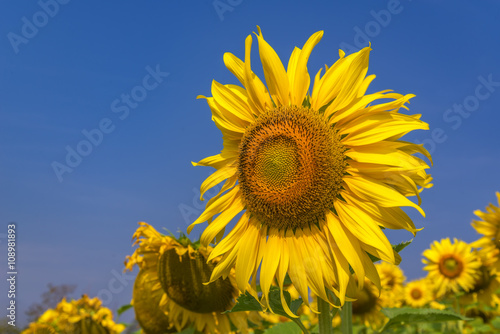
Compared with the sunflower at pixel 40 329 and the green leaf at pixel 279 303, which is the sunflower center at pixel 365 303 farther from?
the green leaf at pixel 279 303

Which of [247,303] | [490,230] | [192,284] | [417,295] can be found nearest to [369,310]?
[417,295]

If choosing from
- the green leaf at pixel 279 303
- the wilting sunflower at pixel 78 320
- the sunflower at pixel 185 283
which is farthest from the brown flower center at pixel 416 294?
the green leaf at pixel 279 303

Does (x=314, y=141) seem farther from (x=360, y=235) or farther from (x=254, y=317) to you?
(x=254, y=317)

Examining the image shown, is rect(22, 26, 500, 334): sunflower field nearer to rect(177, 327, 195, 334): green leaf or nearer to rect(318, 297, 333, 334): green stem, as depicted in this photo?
rect(318, 297, 333, 334): green stem

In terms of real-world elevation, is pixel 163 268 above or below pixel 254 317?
above

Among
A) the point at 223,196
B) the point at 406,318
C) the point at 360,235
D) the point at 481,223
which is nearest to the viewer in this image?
the point at 360,235

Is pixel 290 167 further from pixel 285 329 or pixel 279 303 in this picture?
pixel 285 329

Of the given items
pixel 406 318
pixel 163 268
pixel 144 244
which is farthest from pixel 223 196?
pixel 144 244

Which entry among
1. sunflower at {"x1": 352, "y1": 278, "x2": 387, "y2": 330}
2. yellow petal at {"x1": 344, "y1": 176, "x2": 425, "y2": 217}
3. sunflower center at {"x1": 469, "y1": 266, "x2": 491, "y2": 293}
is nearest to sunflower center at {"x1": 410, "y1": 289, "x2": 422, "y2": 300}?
sunflower at {"x1": 352, "y1": 278, "x2": 387, "y2": 330}
